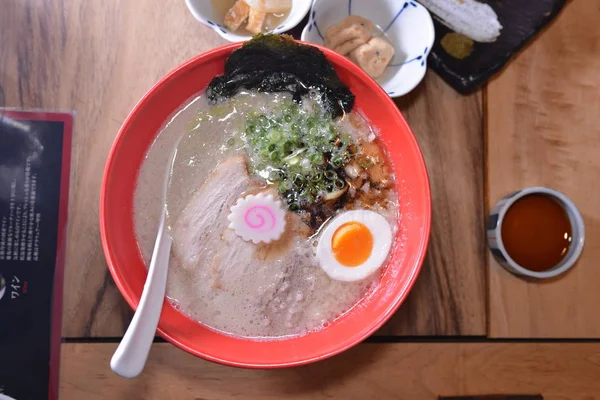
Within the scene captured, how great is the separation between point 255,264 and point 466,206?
0.55 meters

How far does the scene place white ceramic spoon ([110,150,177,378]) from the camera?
0.97 m

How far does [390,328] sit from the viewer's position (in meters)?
1.25

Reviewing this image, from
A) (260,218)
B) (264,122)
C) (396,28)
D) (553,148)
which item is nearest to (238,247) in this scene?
(260,218)

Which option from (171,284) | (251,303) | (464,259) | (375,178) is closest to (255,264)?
(251,303)

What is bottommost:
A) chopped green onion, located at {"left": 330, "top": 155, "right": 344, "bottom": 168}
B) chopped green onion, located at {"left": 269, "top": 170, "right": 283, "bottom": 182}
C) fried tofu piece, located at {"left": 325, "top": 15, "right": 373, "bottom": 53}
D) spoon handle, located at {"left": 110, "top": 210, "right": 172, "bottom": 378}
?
spoon handle, located at {"left": 110, "top": 210, "right": 172, "bottom": 378}

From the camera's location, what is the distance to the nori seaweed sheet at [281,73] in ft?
3.67

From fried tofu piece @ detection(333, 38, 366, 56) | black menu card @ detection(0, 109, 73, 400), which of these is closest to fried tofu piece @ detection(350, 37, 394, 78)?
fried tofu piece @ detection(333, 38, 366, 56)

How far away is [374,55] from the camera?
4.08 feet

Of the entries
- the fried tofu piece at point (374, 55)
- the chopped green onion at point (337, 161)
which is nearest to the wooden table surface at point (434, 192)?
the fried tofu piece at point (374, 55)

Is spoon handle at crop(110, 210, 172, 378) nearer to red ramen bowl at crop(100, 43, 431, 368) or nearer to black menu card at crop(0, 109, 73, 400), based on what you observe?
red ramen bowl at crop(100, 43, 431, 368)

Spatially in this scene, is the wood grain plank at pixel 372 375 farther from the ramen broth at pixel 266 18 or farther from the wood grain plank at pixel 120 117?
the ramen broth at pixel 266 18

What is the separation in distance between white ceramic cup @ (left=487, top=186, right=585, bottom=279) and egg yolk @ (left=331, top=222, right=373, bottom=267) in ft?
1.01

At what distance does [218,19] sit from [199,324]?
740 millimetres

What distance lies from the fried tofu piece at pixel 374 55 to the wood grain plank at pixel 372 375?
68 cm
